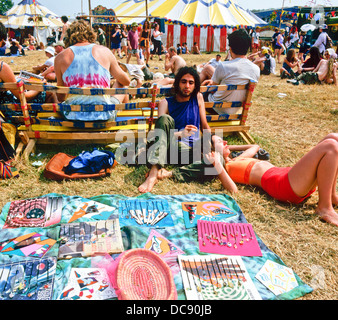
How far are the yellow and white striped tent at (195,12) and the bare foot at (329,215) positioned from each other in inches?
774

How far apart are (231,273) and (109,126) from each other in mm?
2667

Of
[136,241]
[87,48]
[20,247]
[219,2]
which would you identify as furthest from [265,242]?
[219,2]

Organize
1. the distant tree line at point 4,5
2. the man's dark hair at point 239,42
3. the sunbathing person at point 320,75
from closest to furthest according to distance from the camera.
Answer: the man's dark hair at point 239,42
the sunbathing person at point 320,75
the distant tree line at point 4,5

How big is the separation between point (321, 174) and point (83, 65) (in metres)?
3.12

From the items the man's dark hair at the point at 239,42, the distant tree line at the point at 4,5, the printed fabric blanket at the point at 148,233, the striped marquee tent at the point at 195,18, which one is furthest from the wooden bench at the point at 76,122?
the distant tree line at the point at 4,5

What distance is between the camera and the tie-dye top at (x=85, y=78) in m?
3.68

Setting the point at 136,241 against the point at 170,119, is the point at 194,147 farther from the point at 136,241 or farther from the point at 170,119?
the point at 136,241

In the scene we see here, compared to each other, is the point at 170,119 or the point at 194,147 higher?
the point at 170,119

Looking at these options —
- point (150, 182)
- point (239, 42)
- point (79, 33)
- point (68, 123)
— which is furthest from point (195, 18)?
point (150, 182)

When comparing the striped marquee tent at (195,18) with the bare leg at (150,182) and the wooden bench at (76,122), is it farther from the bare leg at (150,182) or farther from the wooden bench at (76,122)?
the bare leg at (150,182)

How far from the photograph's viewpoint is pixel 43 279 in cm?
198

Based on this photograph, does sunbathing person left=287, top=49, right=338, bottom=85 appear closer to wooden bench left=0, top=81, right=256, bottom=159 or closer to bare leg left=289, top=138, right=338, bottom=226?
wooden bench left=0, top=81, right=256, bottom=159

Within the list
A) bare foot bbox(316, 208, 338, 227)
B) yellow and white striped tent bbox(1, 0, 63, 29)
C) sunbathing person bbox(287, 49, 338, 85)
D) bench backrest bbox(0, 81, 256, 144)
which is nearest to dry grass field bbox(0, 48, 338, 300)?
bare foot bbox(316, 208, 338, 227)

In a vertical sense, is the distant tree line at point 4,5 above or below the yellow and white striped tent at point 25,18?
above
